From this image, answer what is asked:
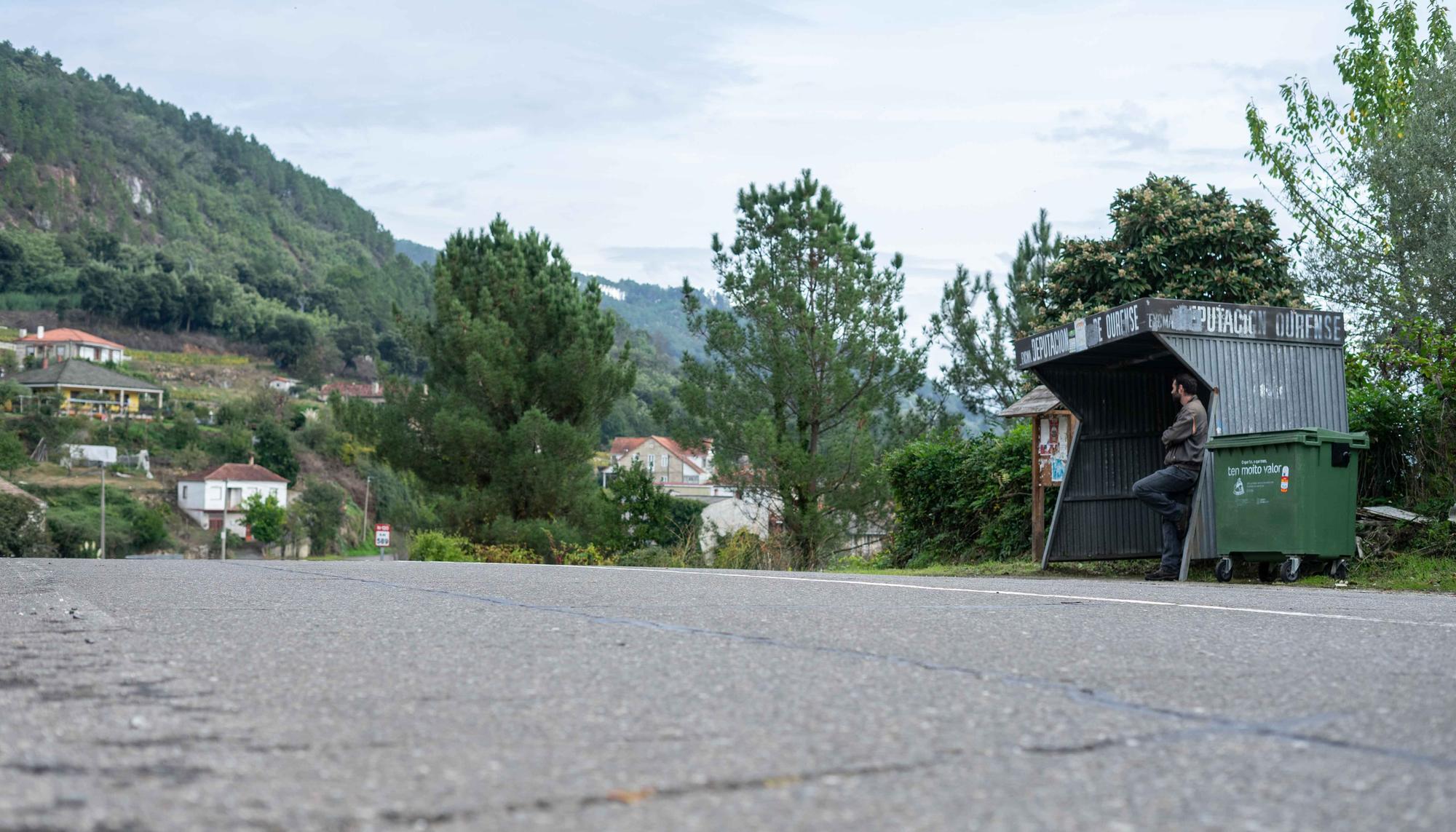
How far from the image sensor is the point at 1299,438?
38.4ft

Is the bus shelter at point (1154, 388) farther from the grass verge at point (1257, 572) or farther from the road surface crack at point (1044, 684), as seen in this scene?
the road surface crack at point (1044, 684)

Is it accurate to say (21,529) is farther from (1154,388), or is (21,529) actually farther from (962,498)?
(1154,388)

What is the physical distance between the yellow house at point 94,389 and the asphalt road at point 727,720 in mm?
117044

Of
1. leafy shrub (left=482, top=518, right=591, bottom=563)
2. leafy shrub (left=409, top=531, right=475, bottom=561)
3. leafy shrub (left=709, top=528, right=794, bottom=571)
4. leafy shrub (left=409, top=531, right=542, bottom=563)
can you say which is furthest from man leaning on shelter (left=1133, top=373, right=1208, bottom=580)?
leafy shrub (left=482, top=518, right=591, bottom=563)

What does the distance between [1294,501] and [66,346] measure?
146 metres

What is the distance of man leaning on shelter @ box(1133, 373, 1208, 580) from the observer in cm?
1286

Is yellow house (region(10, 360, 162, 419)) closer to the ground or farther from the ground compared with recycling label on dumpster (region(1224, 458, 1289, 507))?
farther from the ground

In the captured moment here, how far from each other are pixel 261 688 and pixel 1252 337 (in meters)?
11.0

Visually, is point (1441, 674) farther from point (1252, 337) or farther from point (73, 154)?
point (73, 154)

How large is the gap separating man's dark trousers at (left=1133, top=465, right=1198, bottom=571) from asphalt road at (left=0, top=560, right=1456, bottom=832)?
5.32 m

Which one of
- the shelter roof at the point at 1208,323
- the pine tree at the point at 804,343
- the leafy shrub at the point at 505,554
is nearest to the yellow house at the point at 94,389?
the leafy shrub at the point at 505,554

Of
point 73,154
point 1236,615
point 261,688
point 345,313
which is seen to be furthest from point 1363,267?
point 73,154

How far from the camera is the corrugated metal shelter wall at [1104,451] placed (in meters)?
15.4

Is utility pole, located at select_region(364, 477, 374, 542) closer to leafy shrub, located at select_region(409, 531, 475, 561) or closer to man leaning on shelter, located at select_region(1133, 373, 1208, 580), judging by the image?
leafy shrub, located at select_region(409, 531, 475, 561)
